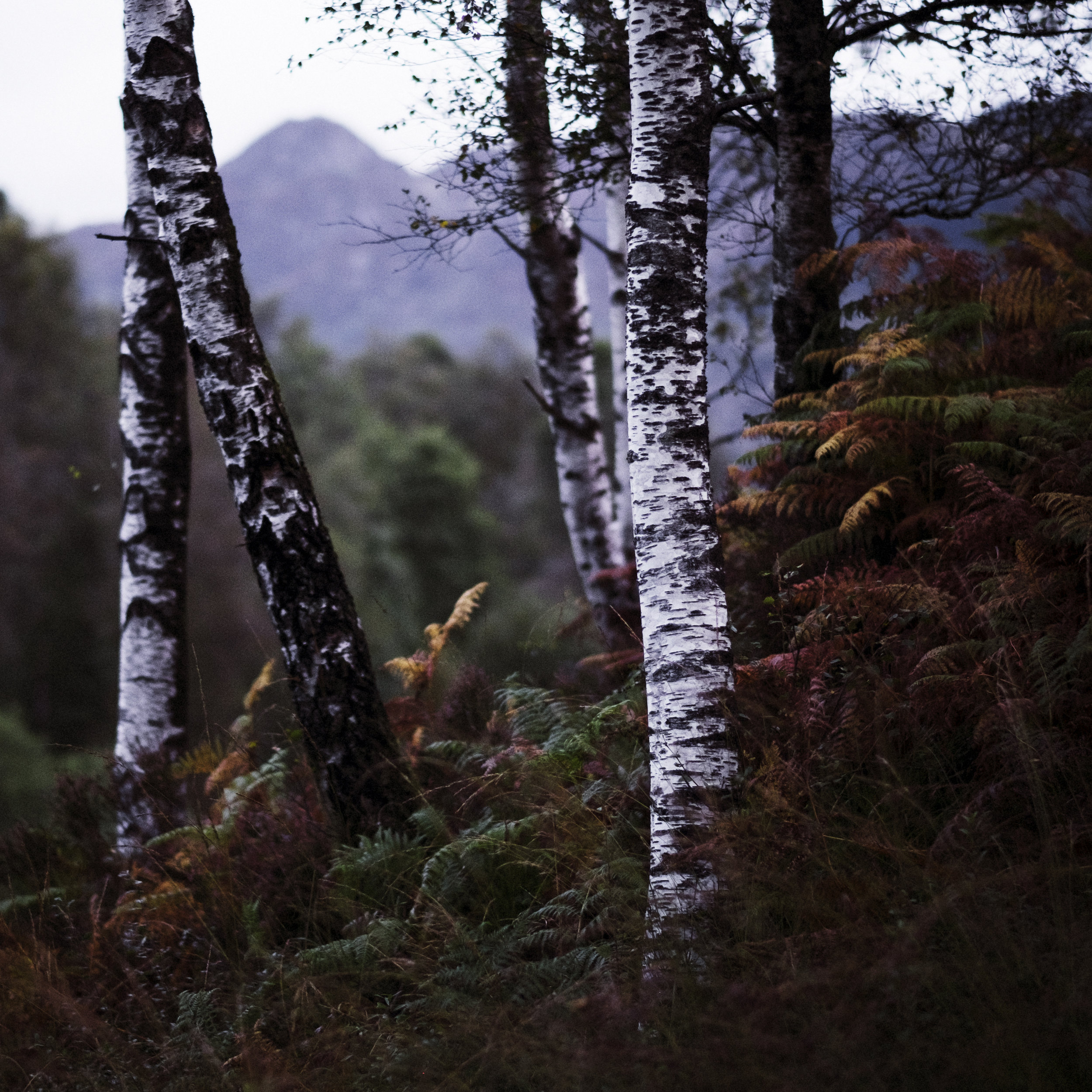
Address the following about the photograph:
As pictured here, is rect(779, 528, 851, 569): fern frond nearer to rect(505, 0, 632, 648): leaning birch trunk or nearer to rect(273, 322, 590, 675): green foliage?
rect(505, 0, 632, 648): leaning birch trunk

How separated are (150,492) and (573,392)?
12.9 ft

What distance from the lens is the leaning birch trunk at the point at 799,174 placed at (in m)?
5.87

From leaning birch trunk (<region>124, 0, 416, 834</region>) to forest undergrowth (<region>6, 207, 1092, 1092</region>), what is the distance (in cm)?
35

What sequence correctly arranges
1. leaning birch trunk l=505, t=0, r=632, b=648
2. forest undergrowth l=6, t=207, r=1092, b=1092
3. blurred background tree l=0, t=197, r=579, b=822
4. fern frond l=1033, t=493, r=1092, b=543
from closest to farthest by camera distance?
forest undergrowth l=6, t=207, r=1092, b=1092 → fern frond l=1033, t=493, r=1092, b=543 → leaning birch trunk l=505, t=0, r=632, b=648 → blurred background tree l=0, t=197, r=579, b=822

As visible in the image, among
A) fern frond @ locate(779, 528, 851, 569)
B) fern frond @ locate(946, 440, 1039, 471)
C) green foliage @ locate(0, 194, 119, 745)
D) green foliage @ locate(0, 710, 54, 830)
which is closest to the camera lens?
fern frond @ locate(946, 440, 1039, 471)

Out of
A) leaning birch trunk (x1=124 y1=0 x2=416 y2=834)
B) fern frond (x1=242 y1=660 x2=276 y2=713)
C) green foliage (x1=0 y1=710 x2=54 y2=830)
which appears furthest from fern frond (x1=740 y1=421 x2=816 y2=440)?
green foliage (x1=0 y1=710 x2=54 y2=830)

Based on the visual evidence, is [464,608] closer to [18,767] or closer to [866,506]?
[866,506]

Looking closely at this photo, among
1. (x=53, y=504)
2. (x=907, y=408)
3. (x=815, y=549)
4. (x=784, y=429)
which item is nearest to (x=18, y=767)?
(x=53, y=504)

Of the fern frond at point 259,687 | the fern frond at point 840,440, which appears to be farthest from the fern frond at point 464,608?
the fern frond at point 840,440

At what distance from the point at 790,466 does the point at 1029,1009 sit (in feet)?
14.1

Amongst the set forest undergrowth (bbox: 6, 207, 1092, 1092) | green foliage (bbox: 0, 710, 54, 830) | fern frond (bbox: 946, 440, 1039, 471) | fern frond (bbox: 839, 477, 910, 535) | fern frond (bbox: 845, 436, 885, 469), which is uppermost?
fern frond (bbox: 845, 436, 885, 469)

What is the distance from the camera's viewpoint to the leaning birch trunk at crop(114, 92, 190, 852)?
675cm

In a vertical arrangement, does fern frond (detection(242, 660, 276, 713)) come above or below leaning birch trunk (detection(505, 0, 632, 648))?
below

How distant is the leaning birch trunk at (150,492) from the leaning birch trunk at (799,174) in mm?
4527
